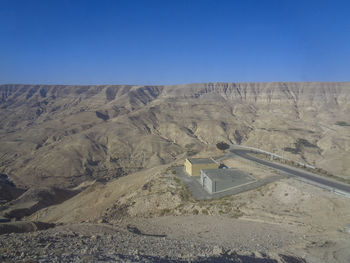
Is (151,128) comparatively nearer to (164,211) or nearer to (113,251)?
(164,211)

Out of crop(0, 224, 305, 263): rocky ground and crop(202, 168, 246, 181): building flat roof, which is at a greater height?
crop(0, 224, 305, 263): rocky ground

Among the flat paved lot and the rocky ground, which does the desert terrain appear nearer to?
the rocky ground

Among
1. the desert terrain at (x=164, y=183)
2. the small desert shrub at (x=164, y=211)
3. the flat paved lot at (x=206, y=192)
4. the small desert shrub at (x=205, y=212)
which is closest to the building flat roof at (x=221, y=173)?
the flat paved lot at (x=206, y=192)

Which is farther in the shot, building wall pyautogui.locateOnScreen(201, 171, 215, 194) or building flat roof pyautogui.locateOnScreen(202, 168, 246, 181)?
building flat roof pyautogui.locateOnScreen(202, 168, 246, 181)

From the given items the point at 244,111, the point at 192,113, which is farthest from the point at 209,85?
the point at 192,113

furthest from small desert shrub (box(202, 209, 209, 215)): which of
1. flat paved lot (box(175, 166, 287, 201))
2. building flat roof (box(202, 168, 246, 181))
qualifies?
building flat roof (box(202, 168, 246, 181))

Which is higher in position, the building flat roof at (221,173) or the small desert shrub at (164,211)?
the building flat roof at (221,173)

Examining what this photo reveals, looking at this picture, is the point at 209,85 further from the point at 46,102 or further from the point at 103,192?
the point at 103,192

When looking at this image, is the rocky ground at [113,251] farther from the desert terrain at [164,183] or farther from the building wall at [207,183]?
the building wall at [207,183]
